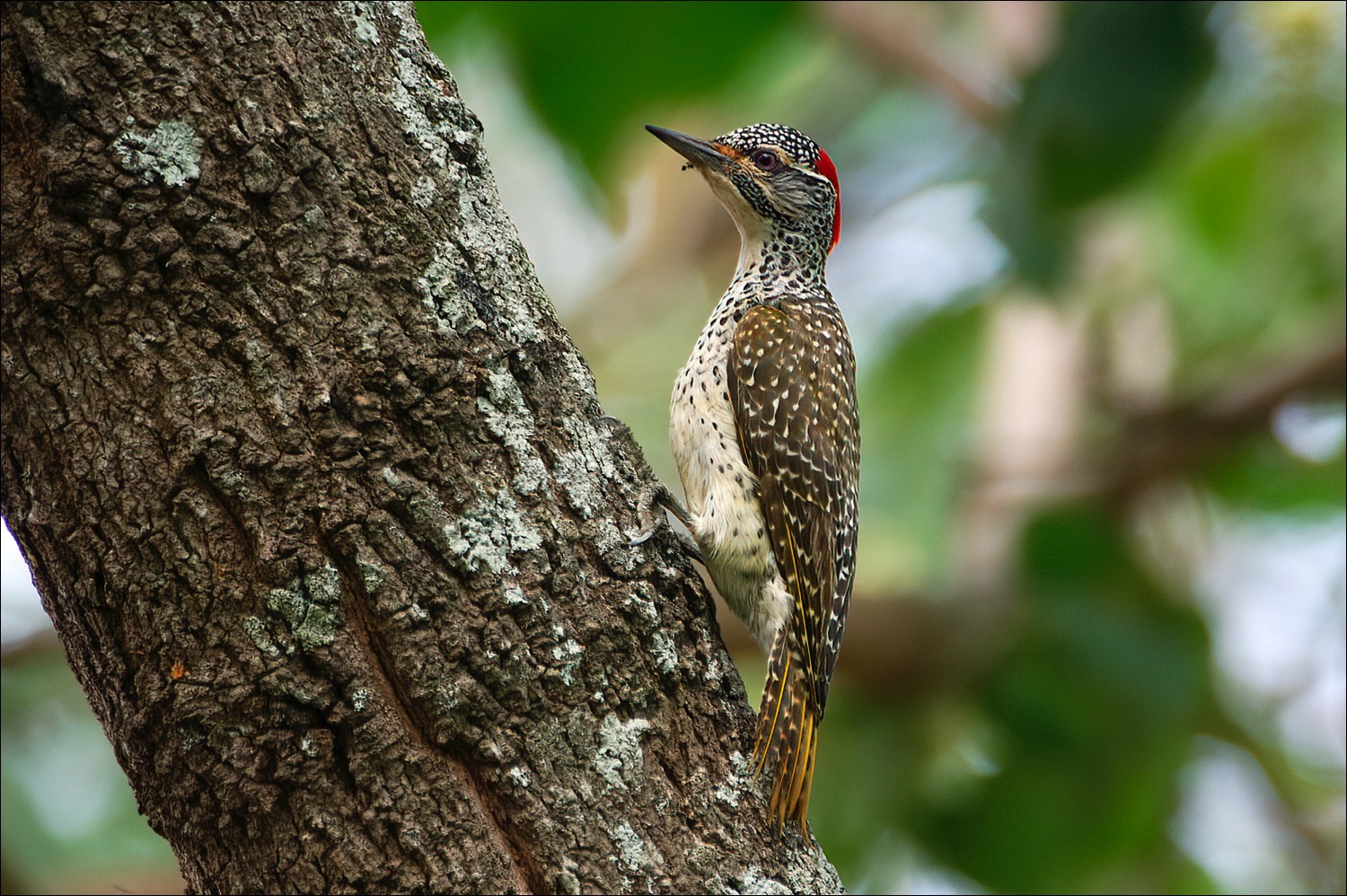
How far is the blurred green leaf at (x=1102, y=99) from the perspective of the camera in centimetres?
334

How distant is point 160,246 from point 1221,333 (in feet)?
21.9

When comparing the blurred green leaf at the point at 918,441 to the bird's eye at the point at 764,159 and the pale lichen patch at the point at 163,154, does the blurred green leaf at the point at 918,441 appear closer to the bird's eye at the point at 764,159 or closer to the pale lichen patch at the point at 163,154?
the bird's eye at the point at 764,159

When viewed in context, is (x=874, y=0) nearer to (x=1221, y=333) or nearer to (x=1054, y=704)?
(x=1221, y=333)

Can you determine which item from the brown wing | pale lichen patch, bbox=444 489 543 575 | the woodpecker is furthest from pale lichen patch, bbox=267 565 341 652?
the brown wing

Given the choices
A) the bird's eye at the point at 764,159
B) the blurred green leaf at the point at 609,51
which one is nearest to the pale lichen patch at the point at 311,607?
the blurred green leaf at the point at 609,51

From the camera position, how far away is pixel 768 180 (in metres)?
4.54

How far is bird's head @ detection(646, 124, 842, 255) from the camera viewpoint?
14.8 ft

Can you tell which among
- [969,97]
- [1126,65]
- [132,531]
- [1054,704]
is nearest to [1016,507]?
[1054,704]

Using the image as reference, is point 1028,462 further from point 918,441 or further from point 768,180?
point 768,180

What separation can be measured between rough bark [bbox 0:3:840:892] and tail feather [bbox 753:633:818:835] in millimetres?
200

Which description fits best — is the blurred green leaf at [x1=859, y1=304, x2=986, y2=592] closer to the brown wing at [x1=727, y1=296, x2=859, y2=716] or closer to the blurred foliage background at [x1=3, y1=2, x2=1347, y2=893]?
the blurred foliage background at [x1=3, y1=2, x2=1347, y2=893]

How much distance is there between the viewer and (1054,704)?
6.52 metres

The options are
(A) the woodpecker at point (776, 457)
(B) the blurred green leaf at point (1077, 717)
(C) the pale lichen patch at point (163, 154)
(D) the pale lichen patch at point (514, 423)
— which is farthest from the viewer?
(B) the blurred green leaf at point (1077, 717)

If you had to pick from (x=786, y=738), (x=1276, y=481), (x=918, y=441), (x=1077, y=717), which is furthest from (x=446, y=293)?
(x=1276, y=481)
